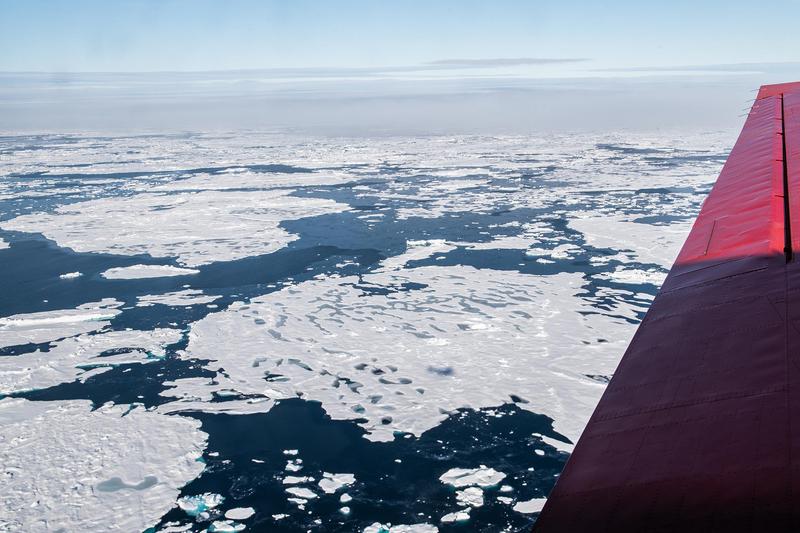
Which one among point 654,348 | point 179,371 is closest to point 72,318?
point 179,371

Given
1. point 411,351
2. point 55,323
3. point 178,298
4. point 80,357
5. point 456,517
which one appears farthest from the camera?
point 178,298

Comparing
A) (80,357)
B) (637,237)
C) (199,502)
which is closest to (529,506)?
(199,502)

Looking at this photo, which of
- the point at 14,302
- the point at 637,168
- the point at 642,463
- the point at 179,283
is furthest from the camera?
the point at 637,168

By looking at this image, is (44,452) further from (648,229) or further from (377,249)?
(648,229)

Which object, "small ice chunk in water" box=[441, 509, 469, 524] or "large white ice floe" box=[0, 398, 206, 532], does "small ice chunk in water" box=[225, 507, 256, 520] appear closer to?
"large white ice floe" box=[0, 398, 206, 532]

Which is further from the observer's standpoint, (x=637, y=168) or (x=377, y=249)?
(x=637, y=168)

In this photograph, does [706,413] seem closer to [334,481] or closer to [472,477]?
[472,477]

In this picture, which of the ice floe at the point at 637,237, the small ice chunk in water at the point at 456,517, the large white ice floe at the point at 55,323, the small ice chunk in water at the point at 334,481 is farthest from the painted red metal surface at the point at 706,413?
the ice floe at the point at 637,237
